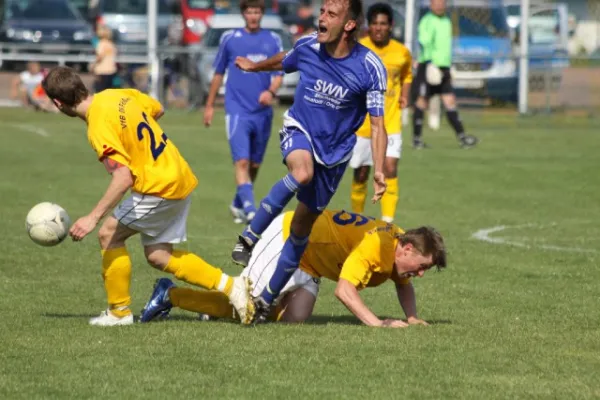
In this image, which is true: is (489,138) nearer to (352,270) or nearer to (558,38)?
(558,38)

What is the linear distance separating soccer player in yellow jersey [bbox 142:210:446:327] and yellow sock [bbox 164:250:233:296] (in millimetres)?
224

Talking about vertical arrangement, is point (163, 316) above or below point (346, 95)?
below

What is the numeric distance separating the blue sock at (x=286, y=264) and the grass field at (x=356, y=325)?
26 centimetres

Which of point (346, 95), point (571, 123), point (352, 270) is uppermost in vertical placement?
point (346, 95)

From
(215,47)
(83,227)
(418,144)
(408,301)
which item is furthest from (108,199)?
(215,47)

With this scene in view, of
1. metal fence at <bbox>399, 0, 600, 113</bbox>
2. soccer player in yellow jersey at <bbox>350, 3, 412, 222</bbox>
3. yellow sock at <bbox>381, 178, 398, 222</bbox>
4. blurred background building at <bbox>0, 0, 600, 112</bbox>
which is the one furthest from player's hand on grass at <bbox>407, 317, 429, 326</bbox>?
metal fence at <bbox>399, 0, 600, 113</bbox>

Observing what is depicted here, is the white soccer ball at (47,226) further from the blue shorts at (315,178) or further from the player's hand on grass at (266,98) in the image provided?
the player's hand on grass at (266,98)

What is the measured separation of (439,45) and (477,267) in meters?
11.4

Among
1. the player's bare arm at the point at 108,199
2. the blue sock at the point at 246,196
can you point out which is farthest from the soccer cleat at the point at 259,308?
the blue sock at the point at 246,196

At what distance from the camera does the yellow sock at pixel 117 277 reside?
7730mm

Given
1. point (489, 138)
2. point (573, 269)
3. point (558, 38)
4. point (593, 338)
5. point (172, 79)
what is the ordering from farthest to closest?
point (558, 38) → point (172, 79) → point (489, 138) → point (573, 269) → point (593, 338)

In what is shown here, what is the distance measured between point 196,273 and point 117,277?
1.50 feet

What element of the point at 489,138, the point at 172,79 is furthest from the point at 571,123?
the point at 172,79

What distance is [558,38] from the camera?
107ft
